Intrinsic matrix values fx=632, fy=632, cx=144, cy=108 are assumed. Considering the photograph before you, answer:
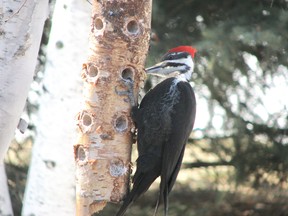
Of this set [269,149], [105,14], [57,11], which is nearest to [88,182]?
[105,14]

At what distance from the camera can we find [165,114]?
10.5ft

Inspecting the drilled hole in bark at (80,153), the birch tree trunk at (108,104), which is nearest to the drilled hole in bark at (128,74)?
the birch tree trunk at (108,104)

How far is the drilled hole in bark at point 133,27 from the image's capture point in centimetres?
303

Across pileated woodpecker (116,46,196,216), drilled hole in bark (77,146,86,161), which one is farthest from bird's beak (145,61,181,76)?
drilled hole in bark (77,146,86,161)

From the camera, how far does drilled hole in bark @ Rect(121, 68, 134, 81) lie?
3.06 meters

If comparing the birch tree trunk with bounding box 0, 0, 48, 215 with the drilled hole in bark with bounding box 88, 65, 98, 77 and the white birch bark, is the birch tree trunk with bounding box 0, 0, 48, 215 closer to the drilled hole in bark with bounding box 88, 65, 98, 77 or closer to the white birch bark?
the drilled hole in bark with bounding box 88, 65, 98, 77

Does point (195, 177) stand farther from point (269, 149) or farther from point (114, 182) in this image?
point (114, 182)

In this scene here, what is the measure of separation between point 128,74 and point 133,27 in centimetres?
23

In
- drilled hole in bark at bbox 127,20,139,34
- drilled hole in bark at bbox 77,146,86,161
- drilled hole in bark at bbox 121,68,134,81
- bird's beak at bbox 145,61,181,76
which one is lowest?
drilled hole in bark at bbox 77,146,86,161

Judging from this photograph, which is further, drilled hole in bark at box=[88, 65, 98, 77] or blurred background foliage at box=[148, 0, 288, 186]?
blurred background foliage at box=[148, 0, 288, 186]

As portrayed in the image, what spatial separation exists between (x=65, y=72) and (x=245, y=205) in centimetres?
295

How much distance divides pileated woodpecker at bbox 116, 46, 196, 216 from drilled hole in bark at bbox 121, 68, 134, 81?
14cm

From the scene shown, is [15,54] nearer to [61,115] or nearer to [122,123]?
[122,123]

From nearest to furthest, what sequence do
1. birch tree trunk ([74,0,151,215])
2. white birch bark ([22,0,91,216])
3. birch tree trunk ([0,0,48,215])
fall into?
birch tree trunk ([0,0,48,215]), birch tree trunk ([74,0,151,215]), white birch bark ([22,0,91,216])
